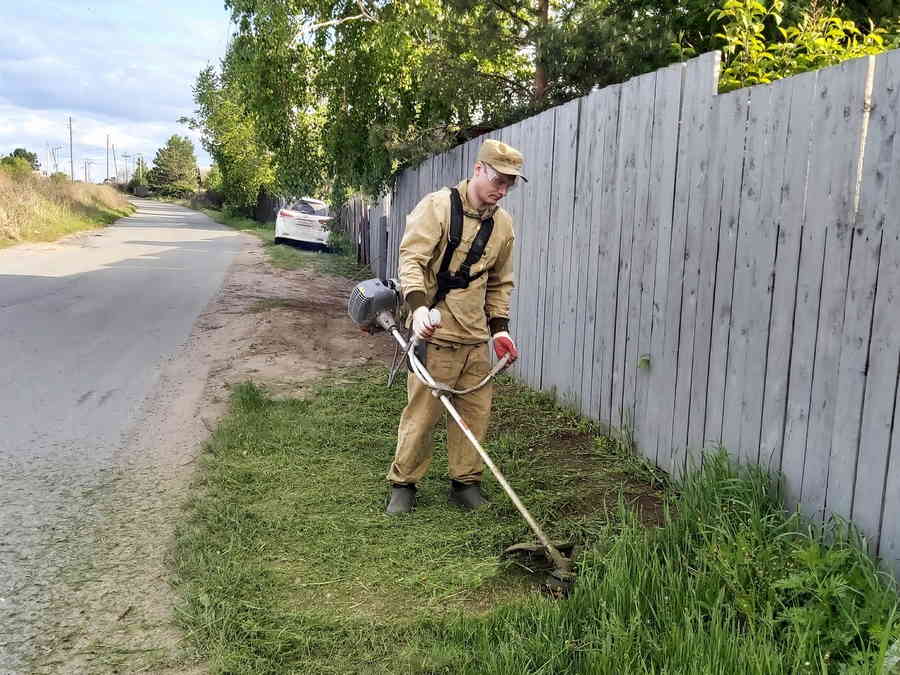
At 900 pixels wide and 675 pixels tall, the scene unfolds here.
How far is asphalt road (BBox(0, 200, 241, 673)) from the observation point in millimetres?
3326

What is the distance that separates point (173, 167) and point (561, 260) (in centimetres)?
10954

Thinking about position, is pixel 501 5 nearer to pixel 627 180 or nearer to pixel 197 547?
pixel 627 180

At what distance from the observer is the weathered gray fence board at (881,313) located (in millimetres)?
2729

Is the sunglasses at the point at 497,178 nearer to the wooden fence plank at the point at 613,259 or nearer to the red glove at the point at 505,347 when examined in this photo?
the red glove at the point at 505,347

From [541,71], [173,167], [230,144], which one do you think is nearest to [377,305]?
[541,71]

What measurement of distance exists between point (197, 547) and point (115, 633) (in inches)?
26.3

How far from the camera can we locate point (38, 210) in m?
21.8

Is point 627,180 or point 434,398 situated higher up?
point 627,180

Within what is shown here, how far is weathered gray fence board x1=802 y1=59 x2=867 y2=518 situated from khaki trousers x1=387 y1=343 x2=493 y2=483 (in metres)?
1.65

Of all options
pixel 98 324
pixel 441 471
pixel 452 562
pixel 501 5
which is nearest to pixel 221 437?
pixel 441 471

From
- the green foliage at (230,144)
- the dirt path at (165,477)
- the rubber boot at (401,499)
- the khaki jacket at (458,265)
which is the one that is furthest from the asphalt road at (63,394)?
the green foliage at (230,144)

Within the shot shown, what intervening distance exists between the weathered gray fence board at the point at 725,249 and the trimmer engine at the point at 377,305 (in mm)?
1653

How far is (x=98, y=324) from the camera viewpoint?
866cm

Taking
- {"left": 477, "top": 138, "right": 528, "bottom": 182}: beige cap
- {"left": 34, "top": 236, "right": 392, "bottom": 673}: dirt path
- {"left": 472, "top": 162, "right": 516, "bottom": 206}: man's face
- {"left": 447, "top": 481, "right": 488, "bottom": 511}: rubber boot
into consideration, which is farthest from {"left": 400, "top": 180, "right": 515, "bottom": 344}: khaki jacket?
{"left": 34, "top": 236, "right": 392, "bottom": 673}: dirt path
